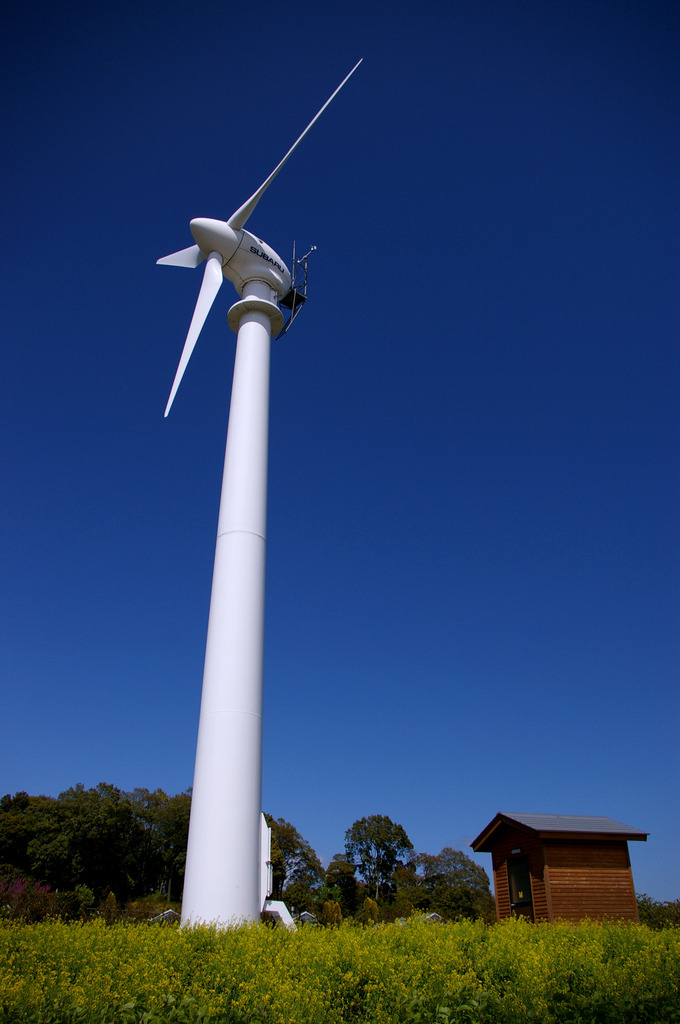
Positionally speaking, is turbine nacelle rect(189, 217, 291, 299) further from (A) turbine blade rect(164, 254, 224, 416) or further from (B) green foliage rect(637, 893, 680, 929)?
(B) green foliage rect(637, 893, 680, 929)

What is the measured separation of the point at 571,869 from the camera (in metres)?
22.9

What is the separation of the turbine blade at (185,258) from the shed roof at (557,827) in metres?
22.8

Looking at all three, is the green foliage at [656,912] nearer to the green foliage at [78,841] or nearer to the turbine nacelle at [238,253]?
the turbine nacelle at [238,253]

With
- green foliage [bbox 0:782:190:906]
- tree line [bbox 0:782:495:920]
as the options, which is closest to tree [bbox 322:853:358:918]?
tree line [bbox 0:782:495:920]

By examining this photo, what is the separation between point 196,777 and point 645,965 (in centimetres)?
797

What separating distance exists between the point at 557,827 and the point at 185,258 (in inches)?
936

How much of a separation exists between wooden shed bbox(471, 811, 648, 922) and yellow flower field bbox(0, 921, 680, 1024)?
16.3 metres

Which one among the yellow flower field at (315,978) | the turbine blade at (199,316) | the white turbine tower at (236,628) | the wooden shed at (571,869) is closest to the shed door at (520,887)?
the wooden shed at (571,869)

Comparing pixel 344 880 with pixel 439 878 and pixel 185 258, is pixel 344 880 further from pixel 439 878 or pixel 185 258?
pixel 185 258

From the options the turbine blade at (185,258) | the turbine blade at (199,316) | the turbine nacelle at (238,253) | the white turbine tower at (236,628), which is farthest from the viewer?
the turbine blade at (185,258)

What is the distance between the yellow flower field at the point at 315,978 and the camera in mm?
5523

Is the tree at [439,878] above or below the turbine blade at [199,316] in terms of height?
below

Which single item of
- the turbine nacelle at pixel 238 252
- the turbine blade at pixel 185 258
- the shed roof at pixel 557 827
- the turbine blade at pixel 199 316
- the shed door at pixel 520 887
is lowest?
the shed door at pixel 520 887

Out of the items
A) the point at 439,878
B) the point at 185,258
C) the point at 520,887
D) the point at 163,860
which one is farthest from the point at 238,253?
the point at 439,878
